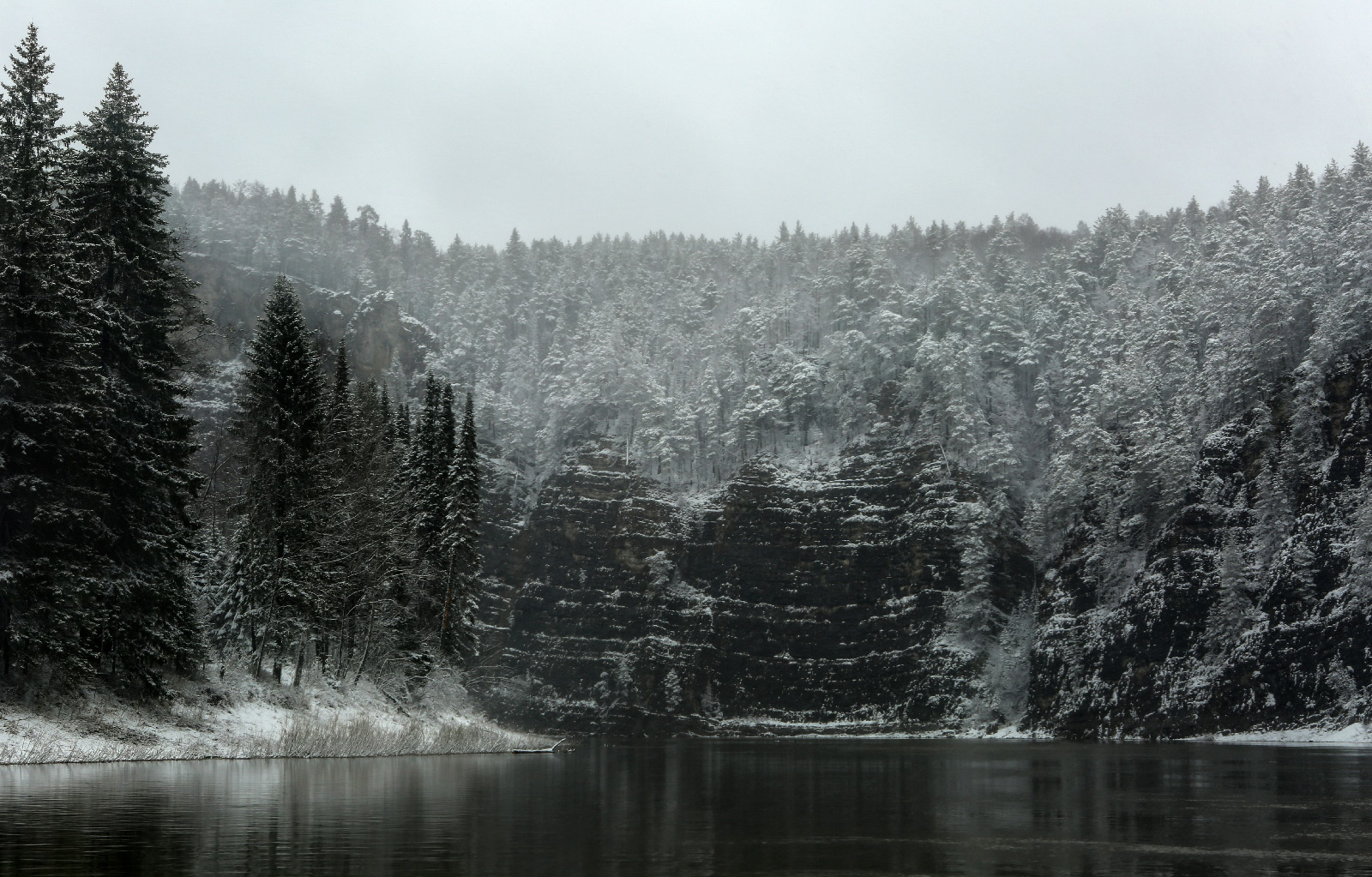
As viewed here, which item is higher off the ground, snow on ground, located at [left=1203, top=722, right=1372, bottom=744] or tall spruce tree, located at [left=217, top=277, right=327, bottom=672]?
tall spruce tree, located at [left=217, top=277, right=327, bottom=672]

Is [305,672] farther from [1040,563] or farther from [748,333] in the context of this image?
[748,333]

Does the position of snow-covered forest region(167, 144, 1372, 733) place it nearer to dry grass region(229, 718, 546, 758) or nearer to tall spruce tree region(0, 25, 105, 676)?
dry grass region(229, 718, 546, 758)

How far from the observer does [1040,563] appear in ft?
367

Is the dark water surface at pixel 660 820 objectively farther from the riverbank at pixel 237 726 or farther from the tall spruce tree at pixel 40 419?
the tall spruce tree at pixel 40 419

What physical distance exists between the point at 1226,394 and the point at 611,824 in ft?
279

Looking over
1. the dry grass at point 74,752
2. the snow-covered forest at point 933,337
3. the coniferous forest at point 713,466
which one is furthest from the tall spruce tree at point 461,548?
the snow-covered forest at point 933,337

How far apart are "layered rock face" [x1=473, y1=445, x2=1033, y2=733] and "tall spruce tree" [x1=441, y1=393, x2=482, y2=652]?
3576cm

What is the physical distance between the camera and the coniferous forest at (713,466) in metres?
39.3

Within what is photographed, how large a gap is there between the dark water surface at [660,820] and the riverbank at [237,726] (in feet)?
4.84

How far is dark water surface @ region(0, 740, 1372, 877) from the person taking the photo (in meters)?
18.3

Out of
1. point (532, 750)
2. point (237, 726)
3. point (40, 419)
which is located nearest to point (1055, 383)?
point (532, 750)

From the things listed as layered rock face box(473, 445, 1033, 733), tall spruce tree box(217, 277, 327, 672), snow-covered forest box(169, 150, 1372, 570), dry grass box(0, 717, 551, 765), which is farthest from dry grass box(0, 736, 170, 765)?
snow-covered forest box(169, 150, 1372, 570)

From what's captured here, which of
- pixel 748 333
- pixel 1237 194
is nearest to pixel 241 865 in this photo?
pixel 748 333

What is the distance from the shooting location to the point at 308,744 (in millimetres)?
43719
